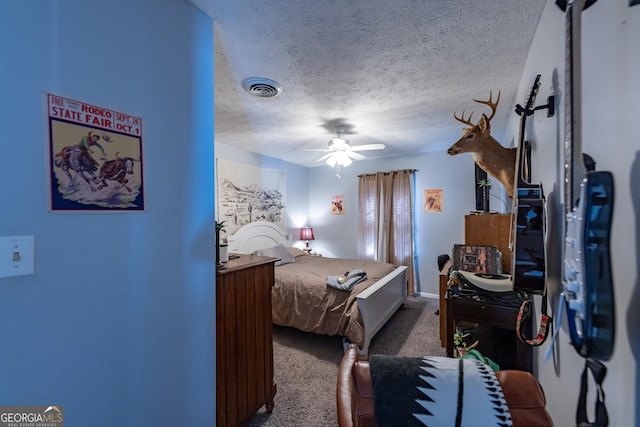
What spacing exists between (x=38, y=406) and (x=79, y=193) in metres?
0.68

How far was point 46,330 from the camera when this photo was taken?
82 centimetres

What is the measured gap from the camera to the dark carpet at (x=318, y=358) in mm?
1822

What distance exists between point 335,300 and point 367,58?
7.10 feet

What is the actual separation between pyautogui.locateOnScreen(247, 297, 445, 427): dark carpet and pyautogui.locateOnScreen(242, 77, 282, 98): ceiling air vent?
2.40 meters

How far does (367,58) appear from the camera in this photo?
1.66 m

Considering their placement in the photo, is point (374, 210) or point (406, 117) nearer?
point (406, 117)

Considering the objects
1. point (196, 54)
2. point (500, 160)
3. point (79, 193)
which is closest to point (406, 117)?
point (500, 160)

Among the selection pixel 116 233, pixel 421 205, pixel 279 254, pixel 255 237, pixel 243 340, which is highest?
pixel 421 205

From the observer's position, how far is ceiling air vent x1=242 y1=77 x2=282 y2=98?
1.92 metres

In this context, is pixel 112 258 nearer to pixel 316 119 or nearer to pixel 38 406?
pixel 38 406

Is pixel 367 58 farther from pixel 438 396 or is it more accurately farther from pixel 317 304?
pixel 317 304

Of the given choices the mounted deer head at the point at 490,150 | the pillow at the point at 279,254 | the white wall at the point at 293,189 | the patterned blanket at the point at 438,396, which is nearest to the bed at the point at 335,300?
the pillow at the point at 279,254

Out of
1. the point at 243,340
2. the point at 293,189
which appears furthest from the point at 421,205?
the point at 243,340

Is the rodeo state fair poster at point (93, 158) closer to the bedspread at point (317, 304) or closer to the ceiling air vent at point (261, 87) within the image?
the ceiling air vent at point (261, 87)
